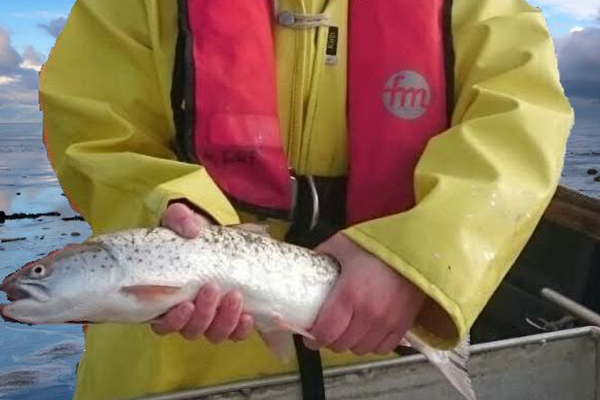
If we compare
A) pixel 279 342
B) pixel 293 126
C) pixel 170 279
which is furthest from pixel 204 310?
pixel 293 126

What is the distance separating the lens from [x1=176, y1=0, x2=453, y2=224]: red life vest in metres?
2.96

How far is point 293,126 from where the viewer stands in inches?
121

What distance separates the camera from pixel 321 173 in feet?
10.1

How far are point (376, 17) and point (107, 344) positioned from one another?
162cm

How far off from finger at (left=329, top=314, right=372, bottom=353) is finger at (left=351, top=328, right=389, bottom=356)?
2 cm

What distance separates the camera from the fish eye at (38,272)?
2363 millimetres

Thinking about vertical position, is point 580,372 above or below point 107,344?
below

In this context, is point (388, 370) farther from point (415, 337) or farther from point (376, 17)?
point (376, 17)

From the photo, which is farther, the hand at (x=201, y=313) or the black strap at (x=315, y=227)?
the black strap at (x=315, y=227)

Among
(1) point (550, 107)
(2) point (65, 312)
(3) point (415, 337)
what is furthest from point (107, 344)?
(1) point (550, 107)

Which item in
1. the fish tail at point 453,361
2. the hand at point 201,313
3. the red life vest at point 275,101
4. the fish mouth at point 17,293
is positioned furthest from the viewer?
the red life vest at point 275,101

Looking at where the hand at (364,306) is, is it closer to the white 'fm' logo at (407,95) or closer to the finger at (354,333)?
the finger at (354,333)

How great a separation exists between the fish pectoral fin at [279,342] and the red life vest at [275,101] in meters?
0.51

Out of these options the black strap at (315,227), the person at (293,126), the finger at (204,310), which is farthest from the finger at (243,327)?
the black strap at (315,227)
